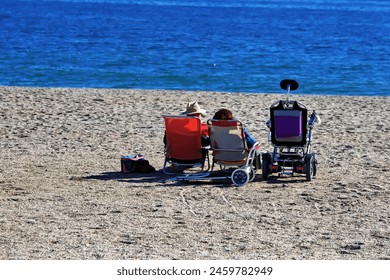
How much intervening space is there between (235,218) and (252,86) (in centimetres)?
1864

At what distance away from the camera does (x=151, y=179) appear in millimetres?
10086

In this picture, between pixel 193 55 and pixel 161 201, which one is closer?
pixel 161 201

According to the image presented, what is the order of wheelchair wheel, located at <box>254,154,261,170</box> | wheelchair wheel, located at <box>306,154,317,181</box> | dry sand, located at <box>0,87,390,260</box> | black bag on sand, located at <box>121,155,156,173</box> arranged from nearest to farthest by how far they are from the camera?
dry sand, located at <box>0,87,390,260</box>
wheelchair wheel, located at <box>306,154,317,181</box>
wheelchair wheel, located at <box>254,154,261,170</box>
black bag on sand, located at <box>121,155,156,173</box>

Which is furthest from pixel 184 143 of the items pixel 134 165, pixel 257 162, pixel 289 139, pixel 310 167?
pixel 310 167

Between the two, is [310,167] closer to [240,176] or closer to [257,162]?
[257,162]

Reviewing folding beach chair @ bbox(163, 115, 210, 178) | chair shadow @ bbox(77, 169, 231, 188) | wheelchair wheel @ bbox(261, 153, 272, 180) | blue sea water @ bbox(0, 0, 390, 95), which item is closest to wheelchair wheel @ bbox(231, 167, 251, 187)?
chair shadow @ bbox(77, 169, 231, 188)

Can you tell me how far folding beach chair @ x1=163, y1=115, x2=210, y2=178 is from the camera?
32.7 feet

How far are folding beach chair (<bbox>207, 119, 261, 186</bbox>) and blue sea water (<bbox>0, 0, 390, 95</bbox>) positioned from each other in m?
15.8

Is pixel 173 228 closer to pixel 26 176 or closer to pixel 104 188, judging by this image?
pixel 104 188

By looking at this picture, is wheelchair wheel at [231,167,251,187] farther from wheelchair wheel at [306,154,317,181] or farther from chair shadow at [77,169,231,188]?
wheelchair wheel at [306,154,317,181]

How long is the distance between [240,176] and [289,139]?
0.67 meters

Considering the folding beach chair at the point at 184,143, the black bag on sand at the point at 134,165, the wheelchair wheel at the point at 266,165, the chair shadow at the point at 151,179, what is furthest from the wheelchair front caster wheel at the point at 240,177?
the black bag on sand at the point at 134,165
